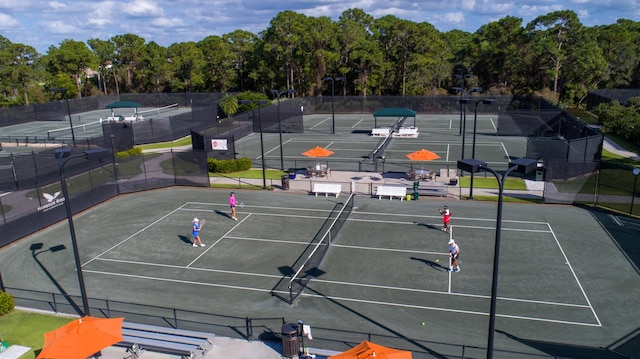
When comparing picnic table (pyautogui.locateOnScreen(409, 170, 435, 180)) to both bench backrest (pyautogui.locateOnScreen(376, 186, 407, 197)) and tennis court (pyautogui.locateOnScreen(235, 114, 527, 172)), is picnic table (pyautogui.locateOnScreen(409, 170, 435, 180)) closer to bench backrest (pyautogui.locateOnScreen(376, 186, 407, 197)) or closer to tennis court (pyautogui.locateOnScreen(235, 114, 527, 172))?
tennis court (pyautogui.locateOnScreen(235, 114, 527, 172))

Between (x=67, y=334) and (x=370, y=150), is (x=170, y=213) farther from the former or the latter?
(x=370, y=150)

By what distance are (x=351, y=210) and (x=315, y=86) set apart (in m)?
54.9

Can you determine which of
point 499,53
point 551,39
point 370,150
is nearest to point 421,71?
point 499,53

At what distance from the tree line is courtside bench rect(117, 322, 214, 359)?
54.2 m

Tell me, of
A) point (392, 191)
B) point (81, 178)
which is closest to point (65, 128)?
point (81, 178)

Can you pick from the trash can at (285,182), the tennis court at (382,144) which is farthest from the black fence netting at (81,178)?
the tennis court at (382,144)

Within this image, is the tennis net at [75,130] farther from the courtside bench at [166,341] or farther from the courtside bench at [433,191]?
the courtside bench at [166,341]

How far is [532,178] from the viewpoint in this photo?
33156 millimetres

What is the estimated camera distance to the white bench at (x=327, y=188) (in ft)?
99.9

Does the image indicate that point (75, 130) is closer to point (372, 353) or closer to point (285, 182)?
point (285, 182)

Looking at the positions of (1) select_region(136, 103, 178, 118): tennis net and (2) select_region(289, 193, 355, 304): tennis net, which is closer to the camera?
(2) select_region(289, 193, 355, 304): tennis net

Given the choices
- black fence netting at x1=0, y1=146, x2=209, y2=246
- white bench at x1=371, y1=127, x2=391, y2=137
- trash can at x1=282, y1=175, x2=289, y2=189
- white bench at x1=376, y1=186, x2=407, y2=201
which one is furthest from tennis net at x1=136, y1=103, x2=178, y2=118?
white bench at x1=376, y1=186, x2=407, y2=201

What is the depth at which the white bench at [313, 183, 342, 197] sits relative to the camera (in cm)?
3045

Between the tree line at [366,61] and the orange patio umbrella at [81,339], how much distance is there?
55984 mm
